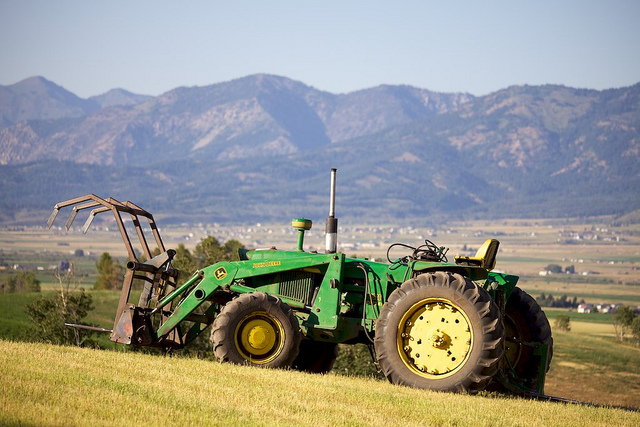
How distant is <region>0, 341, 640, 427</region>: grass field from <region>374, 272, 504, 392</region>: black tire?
0.33 meters

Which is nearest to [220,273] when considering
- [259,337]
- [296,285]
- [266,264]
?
[266,264]

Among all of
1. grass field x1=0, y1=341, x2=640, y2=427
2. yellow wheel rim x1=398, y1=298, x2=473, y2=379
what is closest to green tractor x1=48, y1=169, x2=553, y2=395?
yellow wheel rim x1=398, y1=298, x2=473, y2=379

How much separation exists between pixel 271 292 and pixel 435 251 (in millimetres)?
2480

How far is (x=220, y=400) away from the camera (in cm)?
1179

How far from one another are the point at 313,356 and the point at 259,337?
191cm

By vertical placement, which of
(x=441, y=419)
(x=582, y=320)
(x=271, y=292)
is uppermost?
(x=271, y=292)

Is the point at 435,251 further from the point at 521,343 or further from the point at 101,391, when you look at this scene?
the point at 101,391

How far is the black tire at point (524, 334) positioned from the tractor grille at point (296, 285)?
295cm

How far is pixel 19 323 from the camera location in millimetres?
74938

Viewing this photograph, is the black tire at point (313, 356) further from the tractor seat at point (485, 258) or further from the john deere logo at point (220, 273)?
the tractor seat at point (485, 258)

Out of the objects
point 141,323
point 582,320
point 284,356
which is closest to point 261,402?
point 284,356

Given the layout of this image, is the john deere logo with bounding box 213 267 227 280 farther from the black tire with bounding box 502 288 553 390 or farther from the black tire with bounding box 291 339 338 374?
the black tire with bounding box 502 288 553 390

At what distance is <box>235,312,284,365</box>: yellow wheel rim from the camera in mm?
14773

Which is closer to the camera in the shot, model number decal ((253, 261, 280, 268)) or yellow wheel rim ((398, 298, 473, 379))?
yellow wheel rim ((398, 298, 473, 379))
